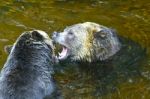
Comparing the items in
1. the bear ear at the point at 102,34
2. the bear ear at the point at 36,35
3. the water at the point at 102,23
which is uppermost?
the bear ear at the point at 36,35

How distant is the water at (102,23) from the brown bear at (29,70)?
0.68 meters

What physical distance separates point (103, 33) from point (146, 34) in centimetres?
187

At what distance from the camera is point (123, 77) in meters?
10.4

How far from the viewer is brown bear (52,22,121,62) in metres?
11.0

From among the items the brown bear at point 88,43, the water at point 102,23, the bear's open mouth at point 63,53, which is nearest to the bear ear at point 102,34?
the brown bear at point 88,43

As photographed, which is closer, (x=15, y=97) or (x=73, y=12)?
(x=15, y=97)

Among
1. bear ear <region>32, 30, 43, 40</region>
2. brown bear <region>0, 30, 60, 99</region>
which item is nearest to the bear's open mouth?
brown bear <region>0, 30, 60, 99</region>

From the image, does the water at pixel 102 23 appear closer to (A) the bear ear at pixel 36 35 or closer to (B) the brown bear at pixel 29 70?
(B) the brown bear at pixel 29 70

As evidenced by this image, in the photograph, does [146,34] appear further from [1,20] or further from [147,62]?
[1,20]

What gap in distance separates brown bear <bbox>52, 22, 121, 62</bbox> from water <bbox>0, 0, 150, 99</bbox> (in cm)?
16

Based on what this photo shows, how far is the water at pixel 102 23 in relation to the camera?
10.0 metres

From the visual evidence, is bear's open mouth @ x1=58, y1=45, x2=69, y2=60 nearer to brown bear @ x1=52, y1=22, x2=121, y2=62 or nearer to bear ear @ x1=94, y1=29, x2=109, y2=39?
brown bear @ x1=52, y1=22, x2=121, y2=62

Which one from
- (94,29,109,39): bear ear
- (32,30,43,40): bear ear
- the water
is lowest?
the water

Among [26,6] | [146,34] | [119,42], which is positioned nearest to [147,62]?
[119,42]
